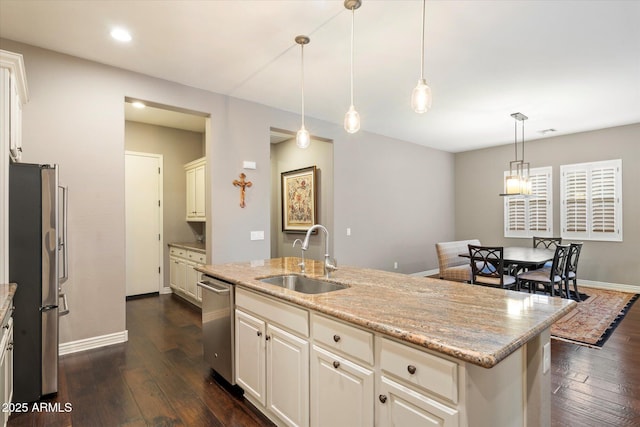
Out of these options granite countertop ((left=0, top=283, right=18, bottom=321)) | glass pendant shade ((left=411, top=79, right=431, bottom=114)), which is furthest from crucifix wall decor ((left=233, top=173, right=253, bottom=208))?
glass pendant shade ((left=411, top=79, right=431, bottom=114))

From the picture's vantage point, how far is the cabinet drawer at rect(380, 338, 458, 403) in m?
1.13

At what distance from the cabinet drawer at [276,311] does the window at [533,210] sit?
20.5 feet

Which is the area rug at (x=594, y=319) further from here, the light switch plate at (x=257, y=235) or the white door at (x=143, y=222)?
the white door at (x=143, y=222)

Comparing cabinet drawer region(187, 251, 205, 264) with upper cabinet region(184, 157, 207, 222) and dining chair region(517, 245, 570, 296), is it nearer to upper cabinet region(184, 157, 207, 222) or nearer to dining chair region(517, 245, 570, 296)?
upper cabinet region(184, 157, 207, 222)

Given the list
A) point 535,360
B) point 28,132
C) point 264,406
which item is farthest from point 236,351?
point 28,132

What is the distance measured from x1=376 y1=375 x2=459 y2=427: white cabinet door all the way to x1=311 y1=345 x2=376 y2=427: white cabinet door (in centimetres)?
6

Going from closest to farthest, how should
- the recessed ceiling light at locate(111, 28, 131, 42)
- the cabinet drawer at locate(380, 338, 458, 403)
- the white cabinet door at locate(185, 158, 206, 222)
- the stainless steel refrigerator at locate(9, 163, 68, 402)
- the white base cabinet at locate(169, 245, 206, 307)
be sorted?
the cabinet drawer at locate(380, 338, 458, 403)
the stainless steel refrigerator at locate(9, 163, 68, 402)
the recessed ceiling light at locate(111, 28, 131, 42)
the white base cabinet at locate(169, 245, 206, 307)
the white cabinet door at locate(185, 158, 206, 222)

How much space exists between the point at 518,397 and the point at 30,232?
301 cm

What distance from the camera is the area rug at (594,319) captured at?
346 centimetres

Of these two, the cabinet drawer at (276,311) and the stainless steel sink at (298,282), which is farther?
the stainless steel sink at (298,282)

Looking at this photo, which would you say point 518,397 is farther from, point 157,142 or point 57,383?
point 157,142

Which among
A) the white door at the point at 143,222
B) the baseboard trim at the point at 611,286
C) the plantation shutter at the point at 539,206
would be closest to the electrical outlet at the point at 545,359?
the white door at the point at 143,222

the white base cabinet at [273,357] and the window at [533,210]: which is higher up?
the window at [533,210]

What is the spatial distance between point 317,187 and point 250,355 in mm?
3725
